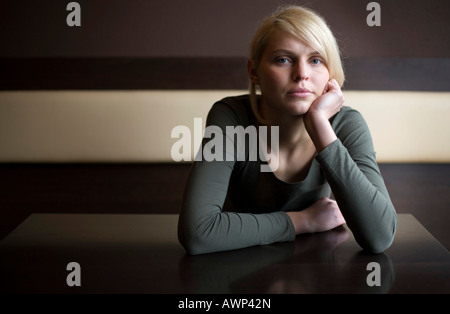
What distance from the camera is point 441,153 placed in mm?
1672

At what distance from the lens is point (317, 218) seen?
1.13 metres

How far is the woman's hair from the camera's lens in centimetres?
110

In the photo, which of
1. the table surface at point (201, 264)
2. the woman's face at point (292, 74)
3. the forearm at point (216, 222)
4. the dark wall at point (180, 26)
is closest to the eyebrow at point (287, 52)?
the woman's face at point (292, 74)

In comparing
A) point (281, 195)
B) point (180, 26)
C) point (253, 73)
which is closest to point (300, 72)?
point (253, 73)

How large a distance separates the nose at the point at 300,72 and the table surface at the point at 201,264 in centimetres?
32

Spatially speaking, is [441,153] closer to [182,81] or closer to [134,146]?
[182,81]

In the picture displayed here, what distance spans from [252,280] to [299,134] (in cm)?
46

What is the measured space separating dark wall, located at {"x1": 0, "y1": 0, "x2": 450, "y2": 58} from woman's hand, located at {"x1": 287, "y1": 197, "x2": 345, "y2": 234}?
65cm

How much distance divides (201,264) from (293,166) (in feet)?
1.26

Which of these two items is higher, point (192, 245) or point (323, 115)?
point (323, 115)

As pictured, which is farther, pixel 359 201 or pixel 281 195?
pixel 281 195

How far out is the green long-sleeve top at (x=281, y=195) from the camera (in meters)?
1.03

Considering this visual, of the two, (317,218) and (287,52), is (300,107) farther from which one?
(317,218)
